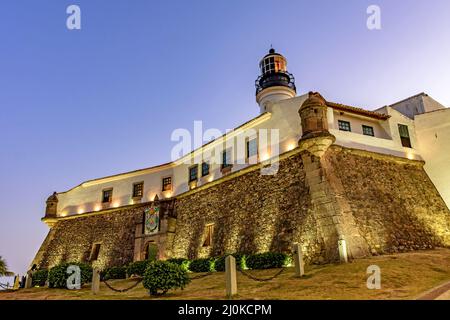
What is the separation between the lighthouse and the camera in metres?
32.9

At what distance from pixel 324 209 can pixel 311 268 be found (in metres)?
3.13

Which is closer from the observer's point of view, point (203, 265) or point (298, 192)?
point (298, 192)

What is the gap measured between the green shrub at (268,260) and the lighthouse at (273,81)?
17793 mm

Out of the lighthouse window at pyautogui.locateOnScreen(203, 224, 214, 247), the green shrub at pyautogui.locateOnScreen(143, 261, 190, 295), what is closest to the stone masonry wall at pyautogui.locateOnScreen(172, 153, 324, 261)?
the lighthouse window at pyautogui.locateOnScreen(203, 224, 214, 247)

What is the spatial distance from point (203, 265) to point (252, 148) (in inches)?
331

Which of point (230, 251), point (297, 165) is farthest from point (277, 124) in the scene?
point (230, 251)

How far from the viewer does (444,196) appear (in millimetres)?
21016

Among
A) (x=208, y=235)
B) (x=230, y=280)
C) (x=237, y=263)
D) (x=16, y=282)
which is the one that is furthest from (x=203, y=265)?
(x=16, y=282)

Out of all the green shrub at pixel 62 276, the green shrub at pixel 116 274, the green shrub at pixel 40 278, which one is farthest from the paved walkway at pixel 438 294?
the green shrub at pixel 40 278

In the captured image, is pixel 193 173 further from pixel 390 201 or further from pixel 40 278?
pixel 390 201

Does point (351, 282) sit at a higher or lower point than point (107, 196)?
lower

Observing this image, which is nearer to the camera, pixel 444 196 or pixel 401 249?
pixel 401 249

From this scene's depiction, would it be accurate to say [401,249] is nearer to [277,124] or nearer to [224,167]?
[277,124]

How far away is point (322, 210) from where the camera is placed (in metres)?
16.8
